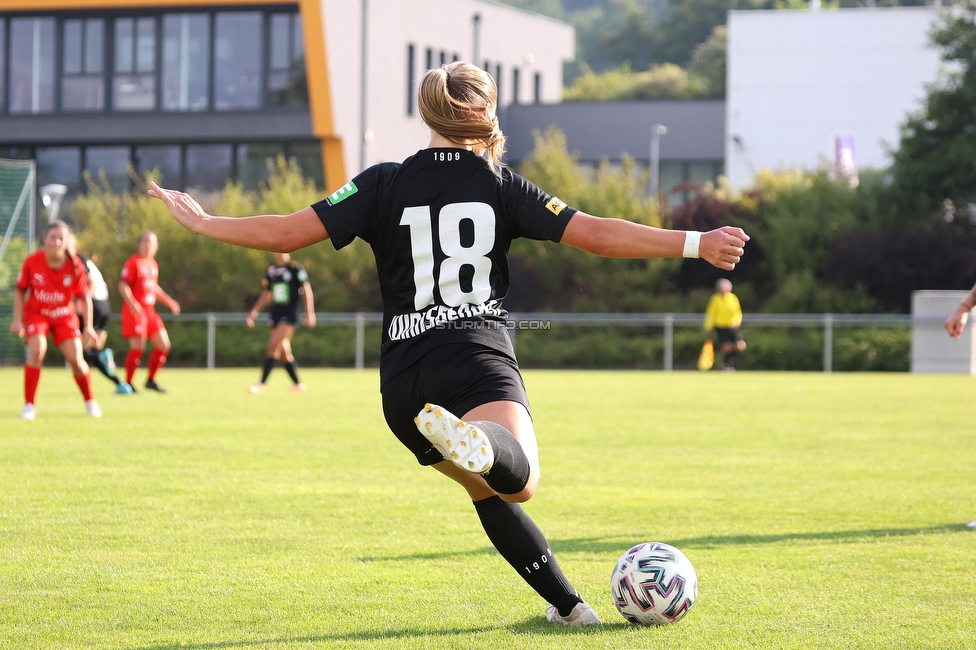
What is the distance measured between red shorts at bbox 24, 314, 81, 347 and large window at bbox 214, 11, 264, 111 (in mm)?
25808

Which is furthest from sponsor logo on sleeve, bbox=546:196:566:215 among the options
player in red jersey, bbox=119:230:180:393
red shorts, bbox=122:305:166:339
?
red shorts, bbox=122:305:166:339

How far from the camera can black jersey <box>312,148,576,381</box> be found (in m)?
4.13

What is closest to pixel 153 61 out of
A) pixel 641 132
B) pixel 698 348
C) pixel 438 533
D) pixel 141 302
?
pixel 641 132

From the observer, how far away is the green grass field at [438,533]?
4.50 m

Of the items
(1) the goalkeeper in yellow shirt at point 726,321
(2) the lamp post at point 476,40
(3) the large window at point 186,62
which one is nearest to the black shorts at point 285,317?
(1) the goalkeeper in yellow shirt at point 726,321

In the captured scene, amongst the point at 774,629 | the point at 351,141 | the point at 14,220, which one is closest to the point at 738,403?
the point at 774,629

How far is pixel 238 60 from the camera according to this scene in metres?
37.2

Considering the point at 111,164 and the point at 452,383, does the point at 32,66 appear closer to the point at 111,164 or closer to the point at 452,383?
the point at 111,164

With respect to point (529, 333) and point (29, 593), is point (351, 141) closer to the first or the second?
point (529, 333)

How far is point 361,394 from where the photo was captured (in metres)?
18.1

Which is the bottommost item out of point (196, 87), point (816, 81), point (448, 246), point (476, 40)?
point (448, 246)

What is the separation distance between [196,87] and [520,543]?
35235 millimetres

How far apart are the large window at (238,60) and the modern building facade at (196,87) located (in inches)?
1.2

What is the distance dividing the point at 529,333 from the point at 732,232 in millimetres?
25393
